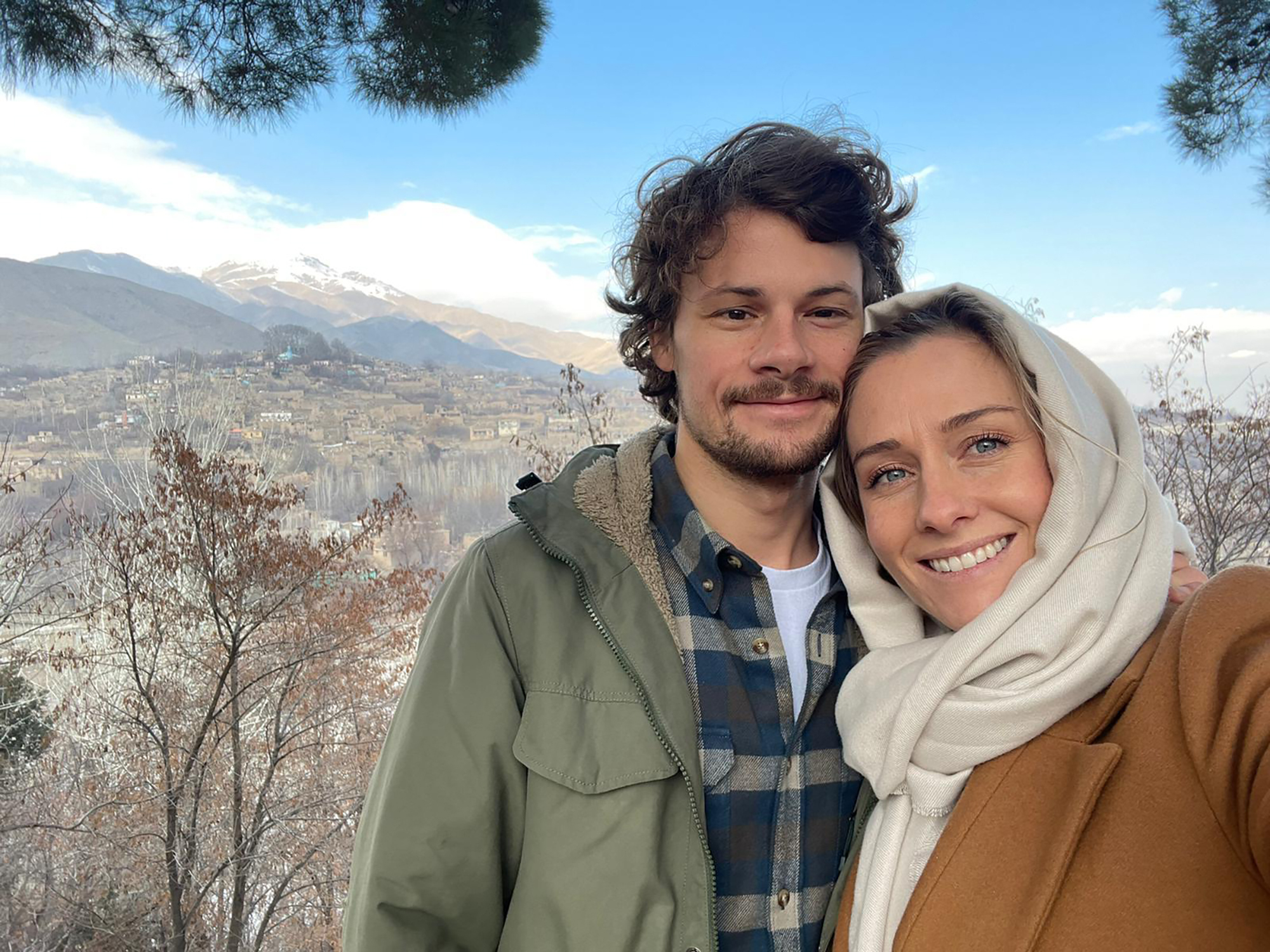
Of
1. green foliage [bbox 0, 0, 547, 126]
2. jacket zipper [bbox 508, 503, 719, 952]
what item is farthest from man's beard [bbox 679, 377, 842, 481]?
green foliage [bbox 0, 0, 547, 126]

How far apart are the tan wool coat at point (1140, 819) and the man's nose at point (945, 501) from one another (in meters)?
0.30

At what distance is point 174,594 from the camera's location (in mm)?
7078

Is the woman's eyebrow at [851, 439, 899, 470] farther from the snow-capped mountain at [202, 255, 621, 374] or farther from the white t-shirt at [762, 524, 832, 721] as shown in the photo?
the snow-capped mountain at [202, 255, 621, 374]

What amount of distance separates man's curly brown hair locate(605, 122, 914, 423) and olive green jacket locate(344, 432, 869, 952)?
2.88 feet

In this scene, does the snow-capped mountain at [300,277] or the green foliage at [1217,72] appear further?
the snow-capped mountain at [300,277]

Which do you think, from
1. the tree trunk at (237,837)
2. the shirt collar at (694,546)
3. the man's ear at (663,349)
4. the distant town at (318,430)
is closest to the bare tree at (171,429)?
the distant town at (318,430)

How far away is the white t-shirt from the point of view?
1461mm

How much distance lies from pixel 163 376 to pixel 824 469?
35.3 ft

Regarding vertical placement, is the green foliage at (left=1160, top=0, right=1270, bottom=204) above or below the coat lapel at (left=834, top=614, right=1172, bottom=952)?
above

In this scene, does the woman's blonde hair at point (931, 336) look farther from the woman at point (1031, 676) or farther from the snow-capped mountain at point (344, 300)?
the snow-capped mountain at point (344, 300)

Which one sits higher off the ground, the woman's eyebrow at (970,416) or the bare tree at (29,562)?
the woman's eyebrow at (970,416)

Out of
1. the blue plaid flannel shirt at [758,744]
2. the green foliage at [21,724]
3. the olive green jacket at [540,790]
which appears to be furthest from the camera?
the green foliage at [21,724]

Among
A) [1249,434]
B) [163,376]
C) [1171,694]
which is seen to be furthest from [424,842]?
[163,376]

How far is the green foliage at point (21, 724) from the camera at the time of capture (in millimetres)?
7070
